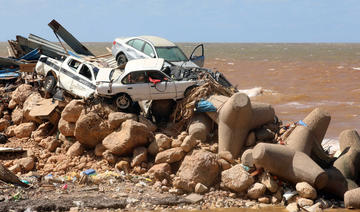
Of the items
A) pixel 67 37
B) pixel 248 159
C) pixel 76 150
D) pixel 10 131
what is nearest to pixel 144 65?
pixel 76 150

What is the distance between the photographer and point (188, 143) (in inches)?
378

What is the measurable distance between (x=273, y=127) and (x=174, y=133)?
100 inches

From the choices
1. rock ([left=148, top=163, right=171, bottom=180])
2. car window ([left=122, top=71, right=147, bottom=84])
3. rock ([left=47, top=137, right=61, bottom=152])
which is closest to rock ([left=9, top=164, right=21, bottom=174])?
rock ([left=47, top=137, right=61, bottom=152])

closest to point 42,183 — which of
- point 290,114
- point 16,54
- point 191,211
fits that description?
point 191,211

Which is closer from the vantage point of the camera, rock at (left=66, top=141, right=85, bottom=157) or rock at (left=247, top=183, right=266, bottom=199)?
rock at (left=247, top=183, right=266, bottom=199)

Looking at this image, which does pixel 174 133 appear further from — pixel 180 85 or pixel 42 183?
pixel 42 183

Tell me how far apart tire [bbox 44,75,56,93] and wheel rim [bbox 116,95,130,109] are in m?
2.98

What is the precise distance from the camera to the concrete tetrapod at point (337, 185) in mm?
8812

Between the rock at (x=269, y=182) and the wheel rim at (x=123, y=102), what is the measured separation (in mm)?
4169

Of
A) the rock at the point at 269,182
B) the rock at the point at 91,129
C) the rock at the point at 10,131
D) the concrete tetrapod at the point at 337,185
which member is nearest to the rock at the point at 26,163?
the rock at the point at 91,129

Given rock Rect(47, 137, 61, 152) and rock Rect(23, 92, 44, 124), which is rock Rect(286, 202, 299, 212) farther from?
rock Rect(23, 92, 44, 124)

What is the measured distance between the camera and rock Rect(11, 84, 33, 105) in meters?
13.6

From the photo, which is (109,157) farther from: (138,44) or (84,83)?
(138,44)

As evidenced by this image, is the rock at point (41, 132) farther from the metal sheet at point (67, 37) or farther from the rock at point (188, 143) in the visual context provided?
the metal sheet at point (67, 37)
